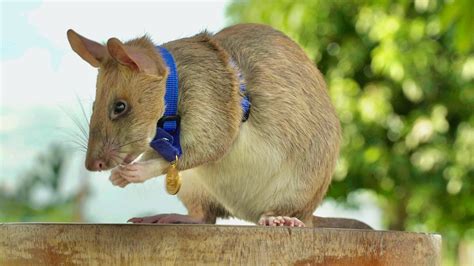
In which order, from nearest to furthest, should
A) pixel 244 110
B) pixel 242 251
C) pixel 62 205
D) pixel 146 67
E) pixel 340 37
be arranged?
pixel 242 251
pixel 146 67
pixel 244 110
pixel 62 205
pixel 340 37

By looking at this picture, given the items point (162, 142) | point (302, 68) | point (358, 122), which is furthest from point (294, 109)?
point (358, 122)

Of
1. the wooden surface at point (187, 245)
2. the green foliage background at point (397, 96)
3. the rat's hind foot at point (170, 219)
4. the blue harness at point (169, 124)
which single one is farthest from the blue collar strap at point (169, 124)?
the green foliage background at point (397, 96)

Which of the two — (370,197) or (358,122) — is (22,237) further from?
(370,197)

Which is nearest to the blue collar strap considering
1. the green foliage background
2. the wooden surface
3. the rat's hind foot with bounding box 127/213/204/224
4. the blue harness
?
the blue harness

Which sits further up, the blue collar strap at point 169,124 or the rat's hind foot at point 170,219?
the blue collar strap at point 169,124

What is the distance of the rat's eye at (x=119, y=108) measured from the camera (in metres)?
2.60

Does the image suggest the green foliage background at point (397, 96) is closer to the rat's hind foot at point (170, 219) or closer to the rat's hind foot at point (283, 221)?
Answer: the rat's hind foot at point (170, 219)

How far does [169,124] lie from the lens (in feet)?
9.06

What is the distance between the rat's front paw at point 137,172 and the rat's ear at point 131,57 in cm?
24

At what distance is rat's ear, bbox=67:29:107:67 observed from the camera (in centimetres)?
259

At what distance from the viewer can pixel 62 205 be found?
41.8ft

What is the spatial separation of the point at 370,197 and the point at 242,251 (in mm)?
12087

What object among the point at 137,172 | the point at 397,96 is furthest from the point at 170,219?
the point at 397,96

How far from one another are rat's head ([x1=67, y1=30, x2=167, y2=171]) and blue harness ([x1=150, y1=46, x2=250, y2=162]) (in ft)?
0.14
